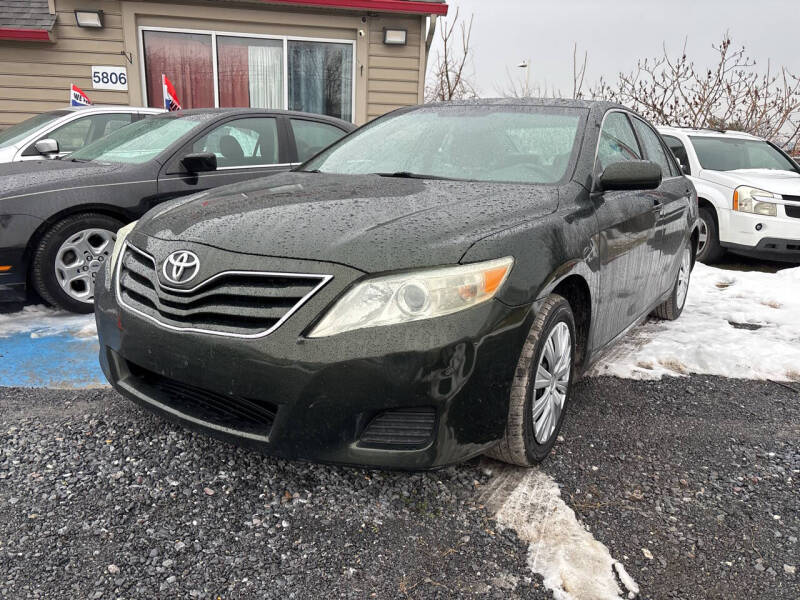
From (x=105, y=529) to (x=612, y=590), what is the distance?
5.30ft

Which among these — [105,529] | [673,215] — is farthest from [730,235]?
[105,529]

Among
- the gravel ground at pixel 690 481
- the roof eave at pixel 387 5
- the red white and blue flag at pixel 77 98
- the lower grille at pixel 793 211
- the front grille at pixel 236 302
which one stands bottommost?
the gravel ground at pixel 690 481

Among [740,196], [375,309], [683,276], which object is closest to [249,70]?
[740,196]

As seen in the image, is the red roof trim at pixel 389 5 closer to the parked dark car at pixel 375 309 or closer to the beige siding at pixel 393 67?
the beige siding at pixel 393 67

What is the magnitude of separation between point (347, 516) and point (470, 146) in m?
1.89

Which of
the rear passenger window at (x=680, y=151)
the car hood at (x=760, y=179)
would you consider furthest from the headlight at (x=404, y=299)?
the rear passenger window at (x=680, y=151)

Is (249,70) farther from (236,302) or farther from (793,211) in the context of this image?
(236,302)

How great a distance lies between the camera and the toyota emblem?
2158 mm

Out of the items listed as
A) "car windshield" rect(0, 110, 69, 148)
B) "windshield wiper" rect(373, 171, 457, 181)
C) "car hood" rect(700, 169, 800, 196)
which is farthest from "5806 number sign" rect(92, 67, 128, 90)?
"car hood" rect(700, 169, 800, 196)

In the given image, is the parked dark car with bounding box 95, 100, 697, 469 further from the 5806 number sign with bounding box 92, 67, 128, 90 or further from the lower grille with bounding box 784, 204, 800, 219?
the 5806 number sign with bounding box 92, 67, 128, 90

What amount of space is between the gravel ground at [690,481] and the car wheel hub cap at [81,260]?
10.9 ft

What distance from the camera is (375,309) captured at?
1.96 metres

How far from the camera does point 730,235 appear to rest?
7094 millimetres

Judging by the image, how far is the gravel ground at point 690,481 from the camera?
1.98m
